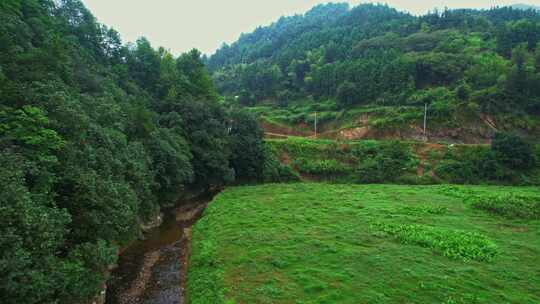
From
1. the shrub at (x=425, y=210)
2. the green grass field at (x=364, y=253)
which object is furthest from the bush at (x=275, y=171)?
the shrub at (x=425, y=210)

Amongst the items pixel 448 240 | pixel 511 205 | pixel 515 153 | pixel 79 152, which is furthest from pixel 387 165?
pixel 79 152

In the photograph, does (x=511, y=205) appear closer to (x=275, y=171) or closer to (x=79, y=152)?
(x=275, y=171)

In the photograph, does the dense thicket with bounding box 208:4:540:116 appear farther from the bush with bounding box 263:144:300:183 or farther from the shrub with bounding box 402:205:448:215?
the shrub with bounding box 402:205:448:215

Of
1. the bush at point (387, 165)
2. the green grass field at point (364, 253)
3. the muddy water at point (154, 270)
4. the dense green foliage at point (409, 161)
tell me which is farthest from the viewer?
the bush at point (387, 165)

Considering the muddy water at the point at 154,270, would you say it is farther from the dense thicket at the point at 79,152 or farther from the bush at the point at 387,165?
the bush at the point at 387,165

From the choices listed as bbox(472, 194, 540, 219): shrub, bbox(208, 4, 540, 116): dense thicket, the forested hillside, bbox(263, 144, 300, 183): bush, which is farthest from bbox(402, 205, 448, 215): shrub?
bbox(208, 4, 540, 116): dense thicket

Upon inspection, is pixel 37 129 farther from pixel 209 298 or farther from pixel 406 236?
pixel 406 236

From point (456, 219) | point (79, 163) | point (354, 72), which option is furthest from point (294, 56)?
point (79, 163)
